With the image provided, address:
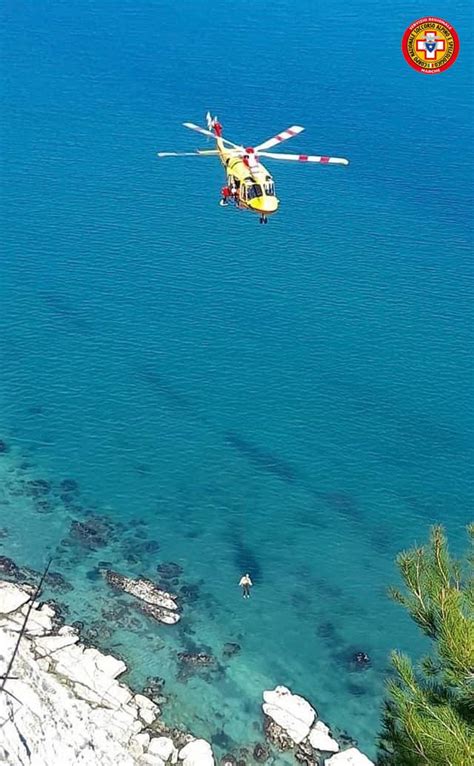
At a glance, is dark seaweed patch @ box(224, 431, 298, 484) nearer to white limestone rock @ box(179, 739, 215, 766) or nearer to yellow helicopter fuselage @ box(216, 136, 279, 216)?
yellow helicopter fuselage @ box(216, 136, 279, 216)

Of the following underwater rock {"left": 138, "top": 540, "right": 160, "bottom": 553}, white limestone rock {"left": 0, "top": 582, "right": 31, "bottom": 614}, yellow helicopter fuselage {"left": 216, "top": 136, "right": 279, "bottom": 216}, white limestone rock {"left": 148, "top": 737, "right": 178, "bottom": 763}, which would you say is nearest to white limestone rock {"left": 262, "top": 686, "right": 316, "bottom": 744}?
white limestone rock {"left": 148, "top": 737, "right": 178, "bottom": 763}

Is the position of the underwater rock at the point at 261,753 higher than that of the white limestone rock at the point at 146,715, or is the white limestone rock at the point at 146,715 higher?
the white limestone rock at the point at 146,715

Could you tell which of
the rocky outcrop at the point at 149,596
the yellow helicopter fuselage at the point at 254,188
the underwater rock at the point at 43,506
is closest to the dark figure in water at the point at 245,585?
the rocky outcrop at the point at 149,596

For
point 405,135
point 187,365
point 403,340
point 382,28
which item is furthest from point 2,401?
Result: point 382,28

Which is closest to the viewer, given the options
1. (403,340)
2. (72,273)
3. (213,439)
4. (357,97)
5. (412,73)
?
(213,439)

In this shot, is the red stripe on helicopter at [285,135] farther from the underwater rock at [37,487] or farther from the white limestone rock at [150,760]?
the white limestone rock at [150,760]

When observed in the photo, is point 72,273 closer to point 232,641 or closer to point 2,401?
point 2,401

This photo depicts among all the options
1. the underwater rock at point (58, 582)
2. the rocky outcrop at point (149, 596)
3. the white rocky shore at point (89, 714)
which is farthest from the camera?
the underwater rock at point (58, 582)
